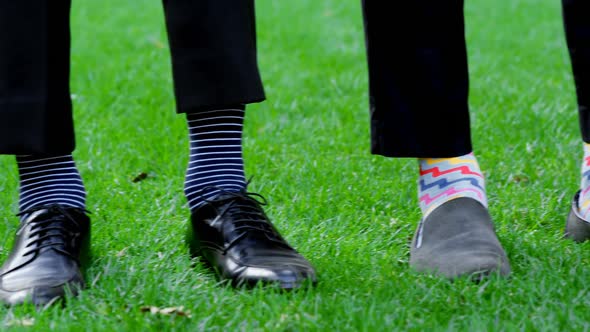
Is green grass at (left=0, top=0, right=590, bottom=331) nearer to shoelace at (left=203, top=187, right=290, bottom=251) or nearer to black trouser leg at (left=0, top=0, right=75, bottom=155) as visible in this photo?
shoelace at (left=203, top=187, right=290, bottom=251)

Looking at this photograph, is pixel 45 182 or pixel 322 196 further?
pixel 322 196

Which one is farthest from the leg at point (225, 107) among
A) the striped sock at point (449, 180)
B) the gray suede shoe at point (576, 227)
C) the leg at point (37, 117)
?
the gray suede shoe at point (576, 227)

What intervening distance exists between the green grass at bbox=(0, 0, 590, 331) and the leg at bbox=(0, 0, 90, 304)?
6 centimetres

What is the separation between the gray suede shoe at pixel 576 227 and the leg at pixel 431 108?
0.23m

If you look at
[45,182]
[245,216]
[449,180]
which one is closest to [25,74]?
[45,182]

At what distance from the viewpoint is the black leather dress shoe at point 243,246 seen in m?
1.46

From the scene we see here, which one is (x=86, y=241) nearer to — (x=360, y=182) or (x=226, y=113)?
(x=226, y=113)

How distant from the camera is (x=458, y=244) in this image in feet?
5.19

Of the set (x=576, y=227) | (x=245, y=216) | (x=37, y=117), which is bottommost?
(x=576, y=227)

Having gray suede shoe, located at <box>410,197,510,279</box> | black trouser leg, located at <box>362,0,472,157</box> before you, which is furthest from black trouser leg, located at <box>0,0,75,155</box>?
gray suede shoe, located at <box>410,197,510,279</box>

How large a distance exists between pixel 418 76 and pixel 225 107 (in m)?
0.36

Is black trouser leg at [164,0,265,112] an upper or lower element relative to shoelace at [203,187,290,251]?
upper

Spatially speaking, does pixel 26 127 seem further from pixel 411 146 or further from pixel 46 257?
pixel 411 146

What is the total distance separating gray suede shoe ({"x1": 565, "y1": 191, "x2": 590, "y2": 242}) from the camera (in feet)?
5.77
